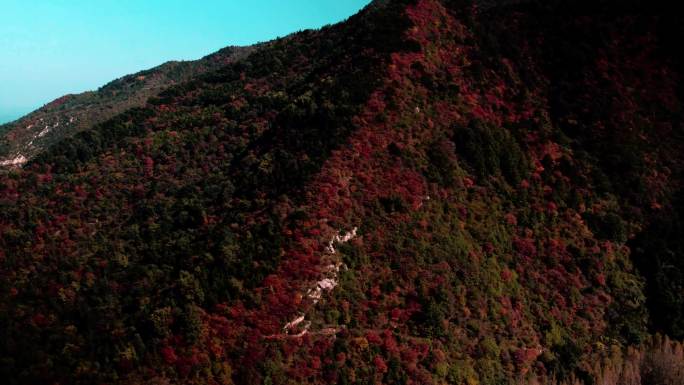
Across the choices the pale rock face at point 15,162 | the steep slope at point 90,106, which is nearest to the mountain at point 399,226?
the pale rock face at point 15,162

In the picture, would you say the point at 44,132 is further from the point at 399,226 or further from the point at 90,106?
the point at 399,226

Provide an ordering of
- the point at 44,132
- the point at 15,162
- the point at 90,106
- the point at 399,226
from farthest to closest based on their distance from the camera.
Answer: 1. the point at 90,106
2. the point at 44,132
3. the point at 15,162
4. the point at 399,226

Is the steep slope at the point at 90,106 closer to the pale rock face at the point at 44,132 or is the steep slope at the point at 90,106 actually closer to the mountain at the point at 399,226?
the pale rock face at the point at 44,132

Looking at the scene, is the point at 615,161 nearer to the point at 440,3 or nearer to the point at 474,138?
the point at 474,138

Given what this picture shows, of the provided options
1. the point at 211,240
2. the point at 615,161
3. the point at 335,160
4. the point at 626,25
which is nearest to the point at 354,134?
the point at 335,160

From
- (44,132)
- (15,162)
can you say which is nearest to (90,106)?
(44,132)

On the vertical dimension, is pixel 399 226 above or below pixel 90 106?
below

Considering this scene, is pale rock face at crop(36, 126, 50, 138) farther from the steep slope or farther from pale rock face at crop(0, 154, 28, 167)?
pale rock face at crop(0, 154, 28, 167)
